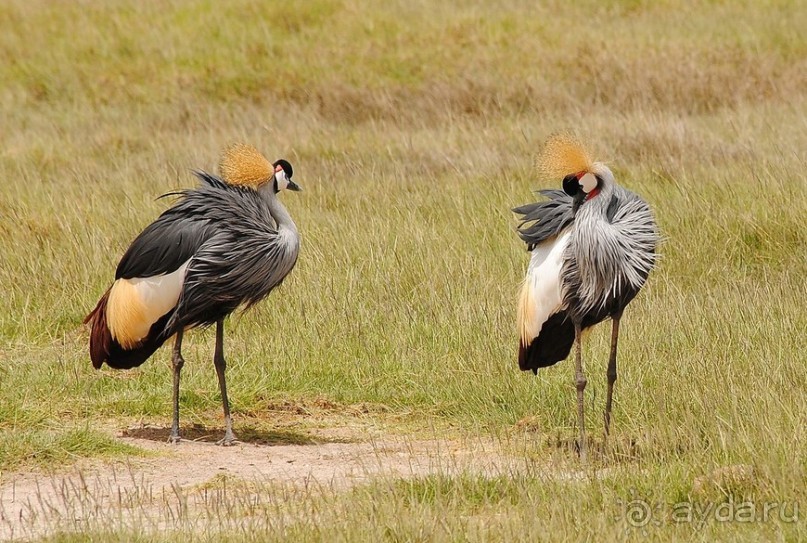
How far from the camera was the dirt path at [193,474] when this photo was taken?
160 inches

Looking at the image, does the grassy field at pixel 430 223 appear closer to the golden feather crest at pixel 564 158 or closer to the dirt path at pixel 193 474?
the dirt path at pixel 193 474

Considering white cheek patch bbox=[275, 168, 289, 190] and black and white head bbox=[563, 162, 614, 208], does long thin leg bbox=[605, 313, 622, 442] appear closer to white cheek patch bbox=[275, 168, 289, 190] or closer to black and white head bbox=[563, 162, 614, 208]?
black and white head bbox=[563, 162, 614, 208]

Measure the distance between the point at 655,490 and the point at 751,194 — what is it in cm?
399

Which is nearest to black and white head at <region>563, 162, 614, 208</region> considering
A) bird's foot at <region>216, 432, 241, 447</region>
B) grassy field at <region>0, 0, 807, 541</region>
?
grassy field at <region>0, 0, 807, 541</region>

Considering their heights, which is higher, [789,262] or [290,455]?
[789,262]

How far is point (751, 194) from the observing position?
7586 mm

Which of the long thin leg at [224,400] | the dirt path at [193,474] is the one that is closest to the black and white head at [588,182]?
the dirt path at [193,474]

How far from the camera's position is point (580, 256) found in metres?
4.72

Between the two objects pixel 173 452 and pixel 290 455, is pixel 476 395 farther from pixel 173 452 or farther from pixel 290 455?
pixel 173 452

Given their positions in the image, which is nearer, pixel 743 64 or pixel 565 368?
pixel 565 368

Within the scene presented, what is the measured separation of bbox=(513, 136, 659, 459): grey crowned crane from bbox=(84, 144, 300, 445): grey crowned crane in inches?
42.5

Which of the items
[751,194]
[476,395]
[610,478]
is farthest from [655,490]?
[751,194]

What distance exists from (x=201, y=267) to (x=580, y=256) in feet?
5.25

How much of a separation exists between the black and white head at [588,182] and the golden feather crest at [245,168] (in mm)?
1364
